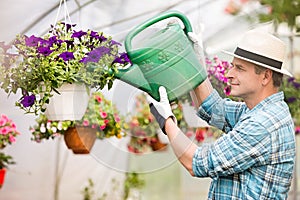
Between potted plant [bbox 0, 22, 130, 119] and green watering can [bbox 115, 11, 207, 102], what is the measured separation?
79 mm

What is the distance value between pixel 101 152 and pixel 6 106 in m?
0.41

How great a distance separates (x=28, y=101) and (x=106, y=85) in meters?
0.27

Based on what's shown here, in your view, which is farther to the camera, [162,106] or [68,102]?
[68,102]

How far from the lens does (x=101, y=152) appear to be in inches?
98.2

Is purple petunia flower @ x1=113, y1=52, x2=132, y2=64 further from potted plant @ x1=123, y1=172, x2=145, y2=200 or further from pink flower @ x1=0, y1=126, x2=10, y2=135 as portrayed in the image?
potted plant @ x1=123, y1=172, x2=145, y2=200

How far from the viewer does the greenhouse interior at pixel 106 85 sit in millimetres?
2301

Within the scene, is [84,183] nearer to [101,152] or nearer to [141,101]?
[141,101]

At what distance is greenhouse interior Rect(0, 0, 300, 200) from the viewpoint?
2.30 meters

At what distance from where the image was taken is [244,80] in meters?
2.39

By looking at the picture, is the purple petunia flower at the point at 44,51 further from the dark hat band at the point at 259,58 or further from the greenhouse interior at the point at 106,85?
the dark hat band at the point at 259,58

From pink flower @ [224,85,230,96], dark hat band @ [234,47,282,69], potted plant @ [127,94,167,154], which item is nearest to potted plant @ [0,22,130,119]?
dark hat band @ [234,47,282,69]

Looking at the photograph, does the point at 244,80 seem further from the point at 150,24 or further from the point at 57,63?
the point at 57,63

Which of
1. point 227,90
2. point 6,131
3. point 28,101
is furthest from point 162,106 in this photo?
point 6,131

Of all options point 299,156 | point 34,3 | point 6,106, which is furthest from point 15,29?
point 299,156
